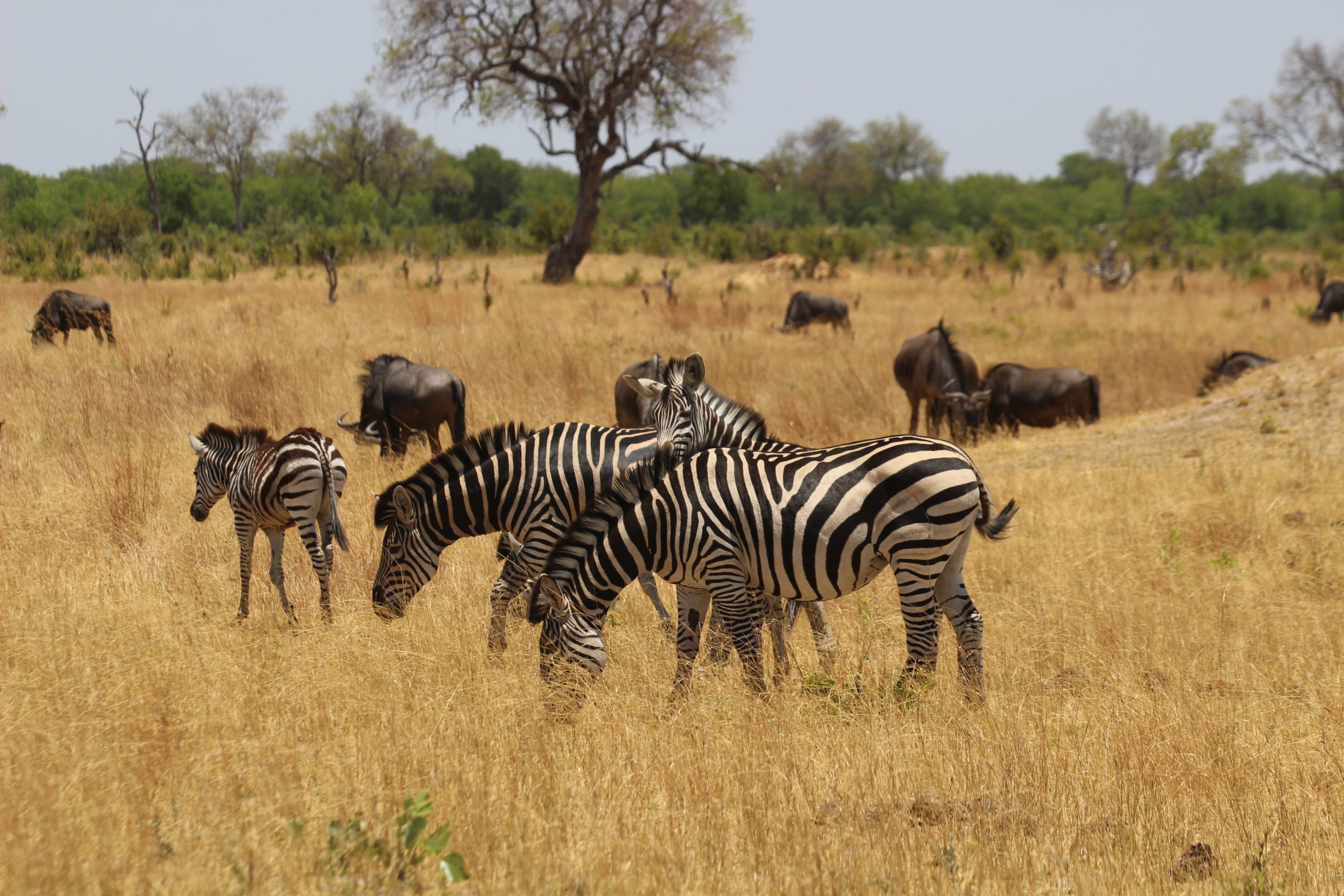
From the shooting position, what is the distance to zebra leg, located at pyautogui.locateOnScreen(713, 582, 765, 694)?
4598 millimetres

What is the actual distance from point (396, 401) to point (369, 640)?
5.37 m

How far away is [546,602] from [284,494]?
2.49 meters

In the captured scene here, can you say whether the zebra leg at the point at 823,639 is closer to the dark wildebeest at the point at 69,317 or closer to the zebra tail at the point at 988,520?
the zebra tail at the point at 988,520

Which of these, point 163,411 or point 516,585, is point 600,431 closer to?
point 516,585

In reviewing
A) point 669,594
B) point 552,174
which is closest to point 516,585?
point 669,594

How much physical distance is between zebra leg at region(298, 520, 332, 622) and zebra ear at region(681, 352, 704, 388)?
247cm

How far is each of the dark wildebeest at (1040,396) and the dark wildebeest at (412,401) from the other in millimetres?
7178

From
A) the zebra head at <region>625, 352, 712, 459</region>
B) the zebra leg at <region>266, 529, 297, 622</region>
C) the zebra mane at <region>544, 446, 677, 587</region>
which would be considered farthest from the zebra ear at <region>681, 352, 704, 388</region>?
the zebra leg at <region>266, 529, 297, 622</region>


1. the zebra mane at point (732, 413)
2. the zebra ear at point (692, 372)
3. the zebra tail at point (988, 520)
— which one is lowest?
the zebra tail at point (988, 520)

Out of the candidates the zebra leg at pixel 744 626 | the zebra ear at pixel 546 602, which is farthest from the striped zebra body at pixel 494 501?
the zebra leg at pixel 744 626

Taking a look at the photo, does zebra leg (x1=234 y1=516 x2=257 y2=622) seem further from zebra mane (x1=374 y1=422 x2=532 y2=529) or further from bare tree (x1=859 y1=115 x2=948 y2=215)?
bare tree (x1=859 y1=115 x2=948 y2=215)

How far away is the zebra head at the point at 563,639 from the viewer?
4371 millimetres

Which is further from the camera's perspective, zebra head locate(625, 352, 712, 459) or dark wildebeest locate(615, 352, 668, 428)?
dark wildebeest locate(615, 352, 668, 428)

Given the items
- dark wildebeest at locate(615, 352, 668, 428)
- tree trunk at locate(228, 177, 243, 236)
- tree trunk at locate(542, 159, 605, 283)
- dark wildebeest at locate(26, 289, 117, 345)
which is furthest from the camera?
tree trunk at locate(228, 177, 243, 236)
